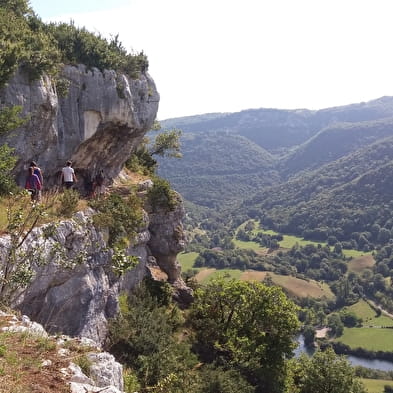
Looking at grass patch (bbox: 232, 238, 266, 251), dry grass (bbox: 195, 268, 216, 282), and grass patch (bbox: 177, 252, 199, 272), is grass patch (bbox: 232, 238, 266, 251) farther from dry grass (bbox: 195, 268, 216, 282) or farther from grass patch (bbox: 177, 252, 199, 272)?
dry grass (bbox: 195, 268, 216, 282)

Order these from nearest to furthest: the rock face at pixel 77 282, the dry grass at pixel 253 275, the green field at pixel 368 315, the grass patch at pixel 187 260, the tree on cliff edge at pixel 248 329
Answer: the rock face at pixel 77 282 → the tree on cliff edge at pixel 248 329 → the green field at pixel 368 315 → the dry grass at pixel 253 275 → the grass patch at pixel 187 260

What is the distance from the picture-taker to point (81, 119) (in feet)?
74.8

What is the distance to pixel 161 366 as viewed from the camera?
18.4 metres

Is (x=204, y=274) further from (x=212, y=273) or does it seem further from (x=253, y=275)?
(x=253, y=275)

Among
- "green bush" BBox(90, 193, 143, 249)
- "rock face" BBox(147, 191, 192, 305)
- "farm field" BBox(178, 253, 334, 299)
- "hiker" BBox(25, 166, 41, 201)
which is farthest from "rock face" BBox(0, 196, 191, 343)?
"farm field" BBox(178, 253, 334, 299)

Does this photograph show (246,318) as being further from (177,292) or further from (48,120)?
(48,120)

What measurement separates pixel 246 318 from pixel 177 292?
5533mm

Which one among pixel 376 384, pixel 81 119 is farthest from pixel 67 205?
pixel 376 384

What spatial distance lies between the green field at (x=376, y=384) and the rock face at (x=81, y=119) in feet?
198

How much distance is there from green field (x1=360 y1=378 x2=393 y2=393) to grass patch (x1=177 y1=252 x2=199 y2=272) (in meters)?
72.4

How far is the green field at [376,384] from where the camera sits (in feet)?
214

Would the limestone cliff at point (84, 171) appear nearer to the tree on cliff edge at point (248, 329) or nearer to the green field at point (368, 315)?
the tree on cliff edge at point (248, 329)

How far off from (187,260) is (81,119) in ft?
421

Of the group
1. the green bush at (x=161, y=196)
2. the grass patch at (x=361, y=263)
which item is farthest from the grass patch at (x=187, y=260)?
the green bush at (x=161, y=196)
